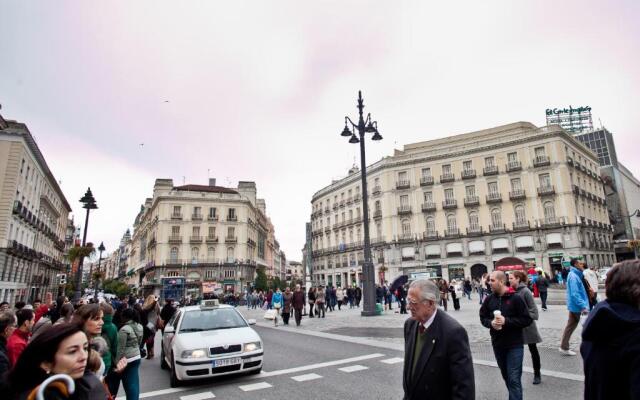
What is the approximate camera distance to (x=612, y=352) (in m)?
2.05

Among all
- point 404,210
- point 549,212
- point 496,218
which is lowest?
point 496,218

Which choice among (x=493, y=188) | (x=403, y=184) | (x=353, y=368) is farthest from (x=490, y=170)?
(x=353, y=368)

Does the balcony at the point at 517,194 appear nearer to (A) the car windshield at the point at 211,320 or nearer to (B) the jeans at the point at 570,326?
(B) the jeans at the point at 570,326

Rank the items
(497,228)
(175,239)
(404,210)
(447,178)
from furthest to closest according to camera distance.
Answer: (175,239)
(404,210)
(447,178)
(497,228)

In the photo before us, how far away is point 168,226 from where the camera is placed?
184ft

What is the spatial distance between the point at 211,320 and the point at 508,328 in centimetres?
585

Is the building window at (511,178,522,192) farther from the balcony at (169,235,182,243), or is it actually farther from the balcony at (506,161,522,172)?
the balcony at (169,235,182,243)

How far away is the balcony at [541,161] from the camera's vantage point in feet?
131

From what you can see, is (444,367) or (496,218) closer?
(444,367)

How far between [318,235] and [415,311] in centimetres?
5912

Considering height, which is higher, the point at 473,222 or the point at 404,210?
the point at 404,210

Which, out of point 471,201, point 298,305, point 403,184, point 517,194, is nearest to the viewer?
point 298,305

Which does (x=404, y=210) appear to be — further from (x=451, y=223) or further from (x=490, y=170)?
(x=490, y=170)

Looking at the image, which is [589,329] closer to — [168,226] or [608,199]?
[168,226]
